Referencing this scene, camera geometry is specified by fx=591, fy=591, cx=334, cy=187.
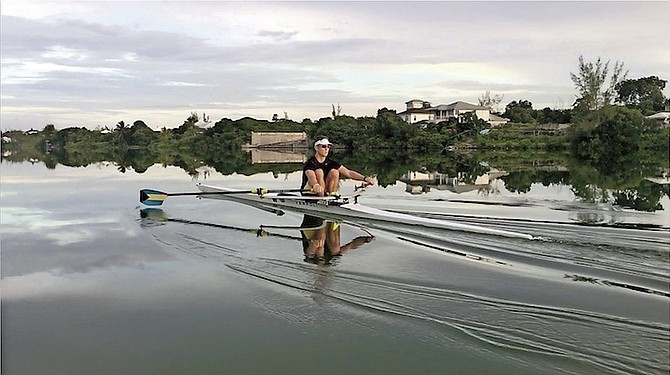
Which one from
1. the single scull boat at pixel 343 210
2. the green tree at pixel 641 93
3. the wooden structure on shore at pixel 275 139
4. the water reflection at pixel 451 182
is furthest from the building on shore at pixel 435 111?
the single scull boat at pixel 343 210

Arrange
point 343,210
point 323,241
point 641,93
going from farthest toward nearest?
point 641,93, point 343,210, point 323,241

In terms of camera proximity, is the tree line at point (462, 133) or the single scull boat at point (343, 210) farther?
the tree line at point (462, 133)

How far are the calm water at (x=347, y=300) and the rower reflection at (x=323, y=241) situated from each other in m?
0.12

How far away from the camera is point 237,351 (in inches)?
194

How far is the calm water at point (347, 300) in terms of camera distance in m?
4.67

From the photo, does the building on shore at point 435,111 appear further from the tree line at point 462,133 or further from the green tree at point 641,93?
the green tree at point 641,93

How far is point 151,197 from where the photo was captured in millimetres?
13336

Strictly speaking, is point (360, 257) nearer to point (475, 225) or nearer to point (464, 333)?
point (475, 225)

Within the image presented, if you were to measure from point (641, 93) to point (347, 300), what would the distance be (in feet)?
155

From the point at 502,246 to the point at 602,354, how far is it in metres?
3.60

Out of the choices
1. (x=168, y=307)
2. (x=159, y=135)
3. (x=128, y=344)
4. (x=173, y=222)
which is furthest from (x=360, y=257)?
(x=159, y=135)

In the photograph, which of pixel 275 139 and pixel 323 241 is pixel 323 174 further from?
pixel 275 139

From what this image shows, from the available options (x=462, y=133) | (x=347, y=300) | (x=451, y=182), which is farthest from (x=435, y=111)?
(x=347, y=300)

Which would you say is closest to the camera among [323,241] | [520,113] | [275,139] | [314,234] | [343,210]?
[323,241]
